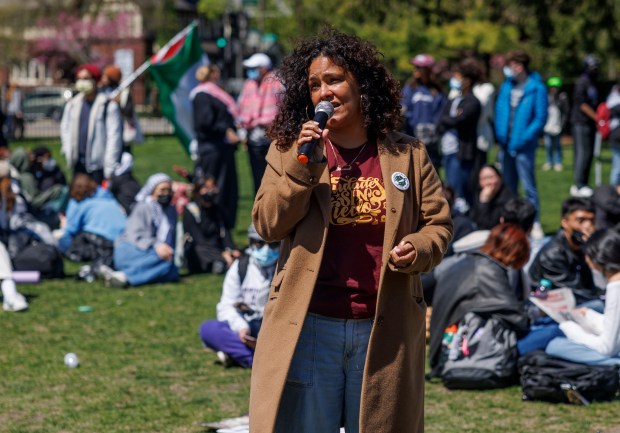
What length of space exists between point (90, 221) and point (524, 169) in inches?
185

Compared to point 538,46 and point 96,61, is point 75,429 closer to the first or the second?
point 538,46

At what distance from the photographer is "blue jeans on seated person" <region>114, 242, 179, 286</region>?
34.6ft

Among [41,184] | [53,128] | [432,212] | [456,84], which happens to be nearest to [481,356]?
[432,212]

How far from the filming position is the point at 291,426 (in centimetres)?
385

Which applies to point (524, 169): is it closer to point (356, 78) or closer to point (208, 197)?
point (208, 197)

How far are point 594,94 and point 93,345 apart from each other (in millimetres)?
10818

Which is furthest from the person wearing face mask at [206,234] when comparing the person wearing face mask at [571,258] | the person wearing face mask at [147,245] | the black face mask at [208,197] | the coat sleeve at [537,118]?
the person wearing face mask at [571,258]

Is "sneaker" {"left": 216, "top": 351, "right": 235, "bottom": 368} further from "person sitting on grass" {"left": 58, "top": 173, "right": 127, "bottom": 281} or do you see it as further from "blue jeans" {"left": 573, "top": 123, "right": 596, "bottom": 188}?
"blue jeans" {"left": 573, "top": 123, "right": 596, "bottom": 188}

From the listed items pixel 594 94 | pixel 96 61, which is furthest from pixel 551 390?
pixel 96 61

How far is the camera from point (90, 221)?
11.6m

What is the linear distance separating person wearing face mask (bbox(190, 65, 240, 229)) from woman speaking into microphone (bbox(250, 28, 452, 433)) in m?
8.58

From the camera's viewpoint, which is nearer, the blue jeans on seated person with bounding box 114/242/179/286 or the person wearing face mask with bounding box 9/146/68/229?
the blue jeans on seated person with bounding box 114/242/179/286

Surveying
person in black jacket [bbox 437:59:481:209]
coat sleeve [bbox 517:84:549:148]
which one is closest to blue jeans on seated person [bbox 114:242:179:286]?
person in black jacket [bbox 437:59:481:209]

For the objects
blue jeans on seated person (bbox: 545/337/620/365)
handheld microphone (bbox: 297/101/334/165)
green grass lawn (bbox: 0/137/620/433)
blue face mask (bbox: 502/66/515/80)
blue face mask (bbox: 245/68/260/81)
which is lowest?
green grass lawn (bbox: 0/137/620/433)
